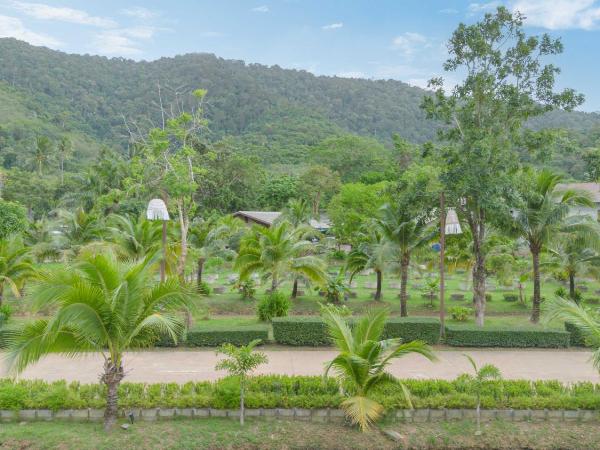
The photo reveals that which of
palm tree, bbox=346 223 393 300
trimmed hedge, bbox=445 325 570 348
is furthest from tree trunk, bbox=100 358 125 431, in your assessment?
palm tree, bbox=346 223 393 300

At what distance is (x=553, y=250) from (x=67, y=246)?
58.0 ft

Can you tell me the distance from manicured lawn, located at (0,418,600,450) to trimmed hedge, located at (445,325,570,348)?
4759 mm

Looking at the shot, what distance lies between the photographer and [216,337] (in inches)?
504

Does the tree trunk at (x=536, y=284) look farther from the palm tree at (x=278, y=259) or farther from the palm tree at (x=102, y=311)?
the palm tree at (x=102, y=311)

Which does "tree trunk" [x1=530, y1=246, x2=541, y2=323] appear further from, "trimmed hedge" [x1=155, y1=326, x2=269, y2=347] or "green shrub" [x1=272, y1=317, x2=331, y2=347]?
"trimmed hedge" [x1=155, y1=326, x2=269, y2=347]

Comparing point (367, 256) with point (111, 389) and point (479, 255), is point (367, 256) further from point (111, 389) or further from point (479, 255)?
point (111, 389)

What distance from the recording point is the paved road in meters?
10.7

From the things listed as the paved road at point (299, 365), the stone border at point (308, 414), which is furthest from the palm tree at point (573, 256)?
the stone border at point (308, 414)

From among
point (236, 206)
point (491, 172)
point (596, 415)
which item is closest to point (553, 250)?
point (491, 172)

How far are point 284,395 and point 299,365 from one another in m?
2.76

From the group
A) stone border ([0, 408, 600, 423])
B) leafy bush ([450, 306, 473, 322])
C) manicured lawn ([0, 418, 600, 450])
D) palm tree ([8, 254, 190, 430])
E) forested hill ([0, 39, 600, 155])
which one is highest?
forested hill ([0, 39, 600, 155])

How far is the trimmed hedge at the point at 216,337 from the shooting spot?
12758mm

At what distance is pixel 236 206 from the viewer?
152ft

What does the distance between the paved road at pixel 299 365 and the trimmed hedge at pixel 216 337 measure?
0.86 ft
